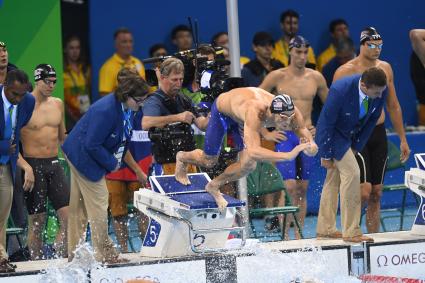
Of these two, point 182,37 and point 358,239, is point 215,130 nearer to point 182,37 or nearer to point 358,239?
point 358,239

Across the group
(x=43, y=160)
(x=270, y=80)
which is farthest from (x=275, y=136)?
(x=270, y=80)

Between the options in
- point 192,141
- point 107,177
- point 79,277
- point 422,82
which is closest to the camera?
point 79,277

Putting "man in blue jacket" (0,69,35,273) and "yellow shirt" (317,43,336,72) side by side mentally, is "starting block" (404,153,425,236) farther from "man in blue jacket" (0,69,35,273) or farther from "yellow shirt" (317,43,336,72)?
"yellow shirt" (317,43,336,72)

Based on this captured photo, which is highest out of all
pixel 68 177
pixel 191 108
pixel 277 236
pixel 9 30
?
pixel 9 30

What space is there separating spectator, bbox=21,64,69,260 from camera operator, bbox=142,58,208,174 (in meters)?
0.95

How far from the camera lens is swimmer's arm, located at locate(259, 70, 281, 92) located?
11.0m

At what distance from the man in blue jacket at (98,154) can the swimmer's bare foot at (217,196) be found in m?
0.73

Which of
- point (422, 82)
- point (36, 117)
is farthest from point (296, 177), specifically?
point (422, 82)

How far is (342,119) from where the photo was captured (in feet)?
30.3

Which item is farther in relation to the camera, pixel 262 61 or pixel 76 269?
pixel 262 61

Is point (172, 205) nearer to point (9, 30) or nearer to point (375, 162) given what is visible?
point (375, 162)

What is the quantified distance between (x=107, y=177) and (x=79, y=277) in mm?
1807

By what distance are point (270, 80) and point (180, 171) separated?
234 centimetres

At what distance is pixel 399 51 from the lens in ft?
47.1
